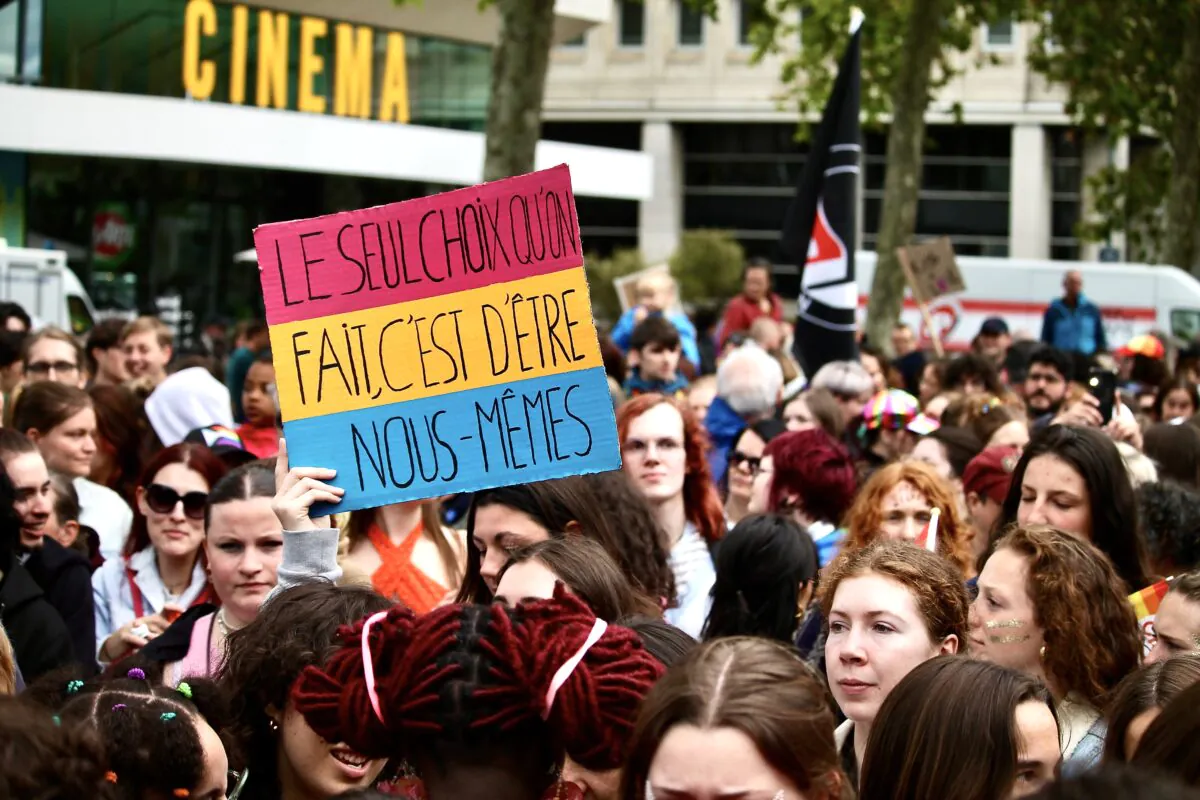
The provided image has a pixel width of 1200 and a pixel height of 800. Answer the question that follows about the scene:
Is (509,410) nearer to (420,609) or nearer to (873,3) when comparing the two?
(420,609)

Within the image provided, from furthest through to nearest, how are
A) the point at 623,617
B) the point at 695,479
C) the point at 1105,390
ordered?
the point at 1105,390, the point at 695,479, the point at 623,617

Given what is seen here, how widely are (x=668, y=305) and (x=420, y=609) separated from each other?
8090 millimetres

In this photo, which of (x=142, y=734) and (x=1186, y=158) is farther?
(x=1186, y=158)

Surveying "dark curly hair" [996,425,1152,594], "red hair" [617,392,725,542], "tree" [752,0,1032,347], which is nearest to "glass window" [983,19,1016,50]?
"tree" [752,0,1032,347]

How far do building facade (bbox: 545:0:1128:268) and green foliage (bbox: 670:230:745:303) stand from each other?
545 cm

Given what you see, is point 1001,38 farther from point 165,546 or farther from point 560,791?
point 560,791

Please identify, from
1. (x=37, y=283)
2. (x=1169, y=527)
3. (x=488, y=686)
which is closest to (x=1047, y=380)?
(x=1169, y=527)

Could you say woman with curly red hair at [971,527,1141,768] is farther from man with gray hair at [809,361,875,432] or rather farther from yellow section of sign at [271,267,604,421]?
man with gray hair at [809,361,875,432]

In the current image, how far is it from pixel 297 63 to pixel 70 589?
2643cm

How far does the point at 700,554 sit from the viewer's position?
700 centimetres

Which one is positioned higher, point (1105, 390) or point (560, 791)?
point (1105, 390)

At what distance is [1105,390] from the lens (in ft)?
26.2

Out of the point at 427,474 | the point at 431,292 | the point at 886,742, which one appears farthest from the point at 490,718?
the point at 431,292

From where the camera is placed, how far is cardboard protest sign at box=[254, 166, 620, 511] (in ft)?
15.0
